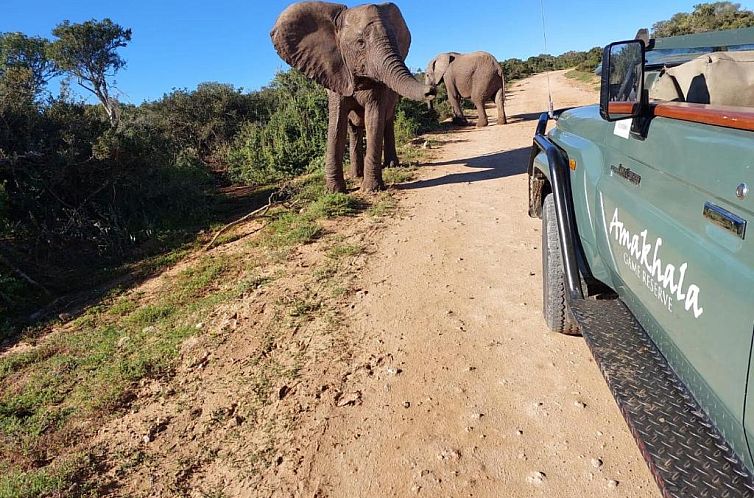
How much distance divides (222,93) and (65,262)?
26.7ft

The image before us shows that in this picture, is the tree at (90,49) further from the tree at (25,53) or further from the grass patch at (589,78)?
the grass patch at (589,78)

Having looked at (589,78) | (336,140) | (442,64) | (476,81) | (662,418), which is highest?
(442,64)

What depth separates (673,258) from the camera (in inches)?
67.1

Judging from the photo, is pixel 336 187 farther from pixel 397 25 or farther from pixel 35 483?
pixel 35 483

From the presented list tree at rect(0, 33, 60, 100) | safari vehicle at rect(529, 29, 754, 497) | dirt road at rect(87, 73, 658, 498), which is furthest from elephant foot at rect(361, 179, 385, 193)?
tree at rect(0, 33, 60, 100)

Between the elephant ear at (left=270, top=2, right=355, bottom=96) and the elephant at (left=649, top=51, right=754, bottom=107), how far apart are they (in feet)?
16.7

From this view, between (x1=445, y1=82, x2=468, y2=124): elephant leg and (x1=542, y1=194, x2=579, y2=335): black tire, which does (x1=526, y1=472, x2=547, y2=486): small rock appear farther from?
(x1=445, y1=82, x2=468, y2=124): elephant leg

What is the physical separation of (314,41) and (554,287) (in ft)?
17.0

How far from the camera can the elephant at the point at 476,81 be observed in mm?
14805

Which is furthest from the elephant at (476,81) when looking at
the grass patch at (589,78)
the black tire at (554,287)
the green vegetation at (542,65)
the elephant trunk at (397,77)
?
the green vegetation at (542,65)

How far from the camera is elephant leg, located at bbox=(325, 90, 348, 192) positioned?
7.31 m

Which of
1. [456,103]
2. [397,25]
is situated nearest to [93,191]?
[397,25]

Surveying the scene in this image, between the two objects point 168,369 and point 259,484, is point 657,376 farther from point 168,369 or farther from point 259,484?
point 168,369

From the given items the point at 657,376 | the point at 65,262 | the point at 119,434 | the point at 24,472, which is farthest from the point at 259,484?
the point at 65,262
